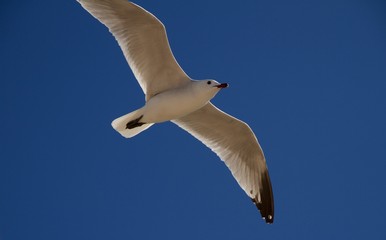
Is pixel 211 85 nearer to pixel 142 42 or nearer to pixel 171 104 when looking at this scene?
pixel 171 104

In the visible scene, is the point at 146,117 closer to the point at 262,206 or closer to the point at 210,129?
the point at 210,129

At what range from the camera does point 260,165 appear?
679 centimetres

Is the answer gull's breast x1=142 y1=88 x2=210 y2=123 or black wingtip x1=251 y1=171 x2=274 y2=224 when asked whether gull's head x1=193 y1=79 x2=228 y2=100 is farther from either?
black wingtip x1=251 y1=171 x2=274 y2=224

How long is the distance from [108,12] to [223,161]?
1.97 metres

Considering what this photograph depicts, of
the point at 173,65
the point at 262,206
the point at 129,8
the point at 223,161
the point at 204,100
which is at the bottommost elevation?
the point at 262,206

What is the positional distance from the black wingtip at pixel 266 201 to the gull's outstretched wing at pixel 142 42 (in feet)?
4.78

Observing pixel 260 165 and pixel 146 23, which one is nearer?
pixel 146 23

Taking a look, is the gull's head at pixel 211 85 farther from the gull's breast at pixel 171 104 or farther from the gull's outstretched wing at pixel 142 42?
the gull's outstretched wing at pixel 142 42

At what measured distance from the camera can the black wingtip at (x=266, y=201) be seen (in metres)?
6.82

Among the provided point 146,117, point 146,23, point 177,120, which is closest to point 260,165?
point 177,120

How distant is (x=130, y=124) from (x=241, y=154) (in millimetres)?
1308

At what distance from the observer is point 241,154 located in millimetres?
6801

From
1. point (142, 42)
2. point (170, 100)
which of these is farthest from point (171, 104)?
point (142, 42)

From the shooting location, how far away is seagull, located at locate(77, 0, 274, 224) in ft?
19.4
